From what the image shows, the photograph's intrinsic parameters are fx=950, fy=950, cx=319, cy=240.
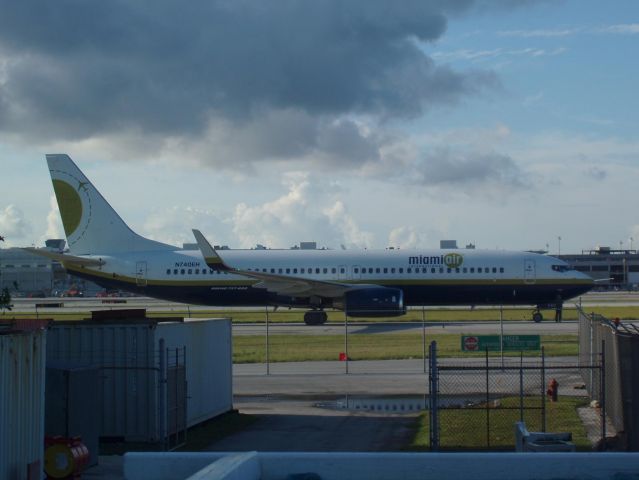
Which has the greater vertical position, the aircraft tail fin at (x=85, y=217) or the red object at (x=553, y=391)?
the aircraft tail fin at (x=85, y=217)

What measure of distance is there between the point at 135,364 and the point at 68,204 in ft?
108

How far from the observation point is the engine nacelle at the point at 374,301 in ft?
141

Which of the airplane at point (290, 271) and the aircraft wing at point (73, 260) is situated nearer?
the aircraft wing at point (73, 260)

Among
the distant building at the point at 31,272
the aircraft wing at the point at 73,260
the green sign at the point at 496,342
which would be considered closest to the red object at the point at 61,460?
the green sign at the point at 496,342

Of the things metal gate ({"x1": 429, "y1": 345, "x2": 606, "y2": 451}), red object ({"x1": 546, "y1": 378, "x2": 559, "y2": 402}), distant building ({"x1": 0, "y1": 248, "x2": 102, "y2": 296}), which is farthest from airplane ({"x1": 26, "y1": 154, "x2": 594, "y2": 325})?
distant building ({"x1": 0, "y1": 248, "x2": 102, "y2": 296})

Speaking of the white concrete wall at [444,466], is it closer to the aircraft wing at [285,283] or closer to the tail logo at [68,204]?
the aircraft wing at [285,283]

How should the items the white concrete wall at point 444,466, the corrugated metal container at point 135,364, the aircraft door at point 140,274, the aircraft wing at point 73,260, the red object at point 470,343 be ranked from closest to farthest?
the white concrete wall at point 444,466
the corrugated metal container at point 135,364
the red object at point 470,343
the aircraft wing at point 73,260
the aircraft door at point 140,274

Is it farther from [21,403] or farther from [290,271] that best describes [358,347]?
[21,403]

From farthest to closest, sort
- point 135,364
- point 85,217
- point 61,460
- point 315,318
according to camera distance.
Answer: point 85,217 < point 315,318 < point 135,364 < point 61,460

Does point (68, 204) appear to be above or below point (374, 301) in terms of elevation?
above

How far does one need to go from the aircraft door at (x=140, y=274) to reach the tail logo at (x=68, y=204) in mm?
3839

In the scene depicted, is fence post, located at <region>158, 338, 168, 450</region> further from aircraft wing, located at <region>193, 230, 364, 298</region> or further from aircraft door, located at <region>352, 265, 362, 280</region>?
aircraft door, located at <region>352, 265, 362, 280</region>

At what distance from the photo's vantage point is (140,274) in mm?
48406

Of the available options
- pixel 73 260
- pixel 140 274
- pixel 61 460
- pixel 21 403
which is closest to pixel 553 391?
pixel 61 460
